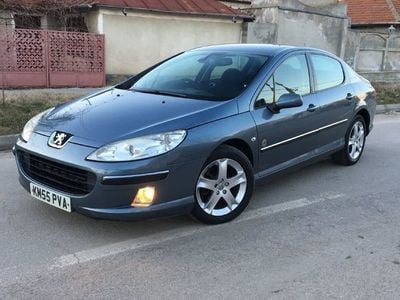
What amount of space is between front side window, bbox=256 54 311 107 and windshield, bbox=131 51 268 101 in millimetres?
183

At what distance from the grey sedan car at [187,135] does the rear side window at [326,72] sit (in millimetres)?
24

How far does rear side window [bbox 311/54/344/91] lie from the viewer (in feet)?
18.2

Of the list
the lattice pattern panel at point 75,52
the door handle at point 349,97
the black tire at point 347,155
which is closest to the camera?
the door handle at point 349,97

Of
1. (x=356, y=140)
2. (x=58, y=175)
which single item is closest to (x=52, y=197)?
(x=58, y=175)

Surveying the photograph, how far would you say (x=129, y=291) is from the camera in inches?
125

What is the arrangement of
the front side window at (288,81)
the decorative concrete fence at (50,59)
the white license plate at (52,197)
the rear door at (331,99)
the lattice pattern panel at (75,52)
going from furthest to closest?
the lattice pattern panel at (75,52) → the decorative concrete fence at (50,59) → the rear door at (331,99) → the front side window at (288,81) → the white license plate at (52,197)

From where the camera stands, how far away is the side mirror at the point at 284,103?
15.1ft

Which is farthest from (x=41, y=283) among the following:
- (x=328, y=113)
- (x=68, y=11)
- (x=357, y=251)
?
(x=68, y=11)

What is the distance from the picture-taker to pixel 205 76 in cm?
486

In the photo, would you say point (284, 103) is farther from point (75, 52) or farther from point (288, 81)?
point (75, 52)

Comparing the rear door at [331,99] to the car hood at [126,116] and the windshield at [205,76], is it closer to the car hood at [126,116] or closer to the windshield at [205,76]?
the windshield at [205,76]

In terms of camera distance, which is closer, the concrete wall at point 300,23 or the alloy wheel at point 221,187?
the alloy wheel at point 221,187

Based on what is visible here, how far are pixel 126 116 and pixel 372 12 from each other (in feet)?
82.9

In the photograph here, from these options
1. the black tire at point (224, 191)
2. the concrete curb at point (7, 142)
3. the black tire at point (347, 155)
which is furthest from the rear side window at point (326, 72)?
the concrete curb at point (7, 142)
